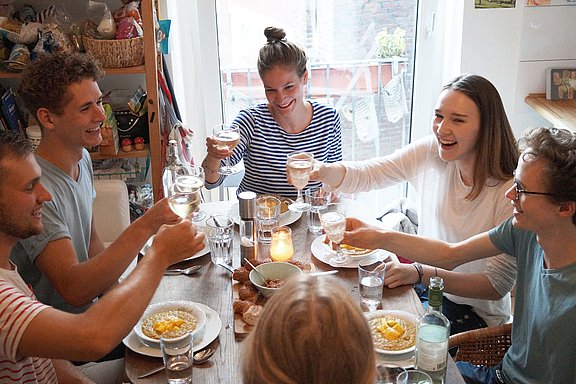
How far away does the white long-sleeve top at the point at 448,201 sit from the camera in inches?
80.4

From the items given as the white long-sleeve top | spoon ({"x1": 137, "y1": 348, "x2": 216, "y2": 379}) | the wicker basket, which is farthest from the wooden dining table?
the wicker basket

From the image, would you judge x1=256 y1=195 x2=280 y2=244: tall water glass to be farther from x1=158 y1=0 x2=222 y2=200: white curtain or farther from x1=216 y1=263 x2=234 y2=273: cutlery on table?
x1=158 y1=0 x2=222 y2=200: white curtain

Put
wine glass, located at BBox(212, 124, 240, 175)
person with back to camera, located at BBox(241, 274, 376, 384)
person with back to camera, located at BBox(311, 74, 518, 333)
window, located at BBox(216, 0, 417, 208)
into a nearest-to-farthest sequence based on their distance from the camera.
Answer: person with back to camera, located at BBox(241, 274, 376, 384) → person with back to camera, located at BBox(311, 74, 518, 333) → wine glass, located at BBox(212, 124, 240, 175) → window, located at BBox(216, 0, 417, 208)

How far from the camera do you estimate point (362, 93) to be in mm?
3559

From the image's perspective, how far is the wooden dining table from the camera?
1.46 m

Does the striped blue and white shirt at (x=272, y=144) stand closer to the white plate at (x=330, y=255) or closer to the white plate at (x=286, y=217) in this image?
the white plate at (x=286, y=217)

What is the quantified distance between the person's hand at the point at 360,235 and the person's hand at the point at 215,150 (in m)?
0.62

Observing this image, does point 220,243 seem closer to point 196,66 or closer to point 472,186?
point 472,186

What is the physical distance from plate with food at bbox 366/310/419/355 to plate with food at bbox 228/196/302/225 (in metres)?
0.65

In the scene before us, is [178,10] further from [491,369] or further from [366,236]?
[491,369]

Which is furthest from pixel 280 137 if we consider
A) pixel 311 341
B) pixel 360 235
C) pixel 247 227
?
pixel 311 341

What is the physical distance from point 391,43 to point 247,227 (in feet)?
6.04

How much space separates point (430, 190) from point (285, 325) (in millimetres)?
1502

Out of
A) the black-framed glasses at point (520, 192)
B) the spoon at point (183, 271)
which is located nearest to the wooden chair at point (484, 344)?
the black-framed glasses at point (520, 192)
